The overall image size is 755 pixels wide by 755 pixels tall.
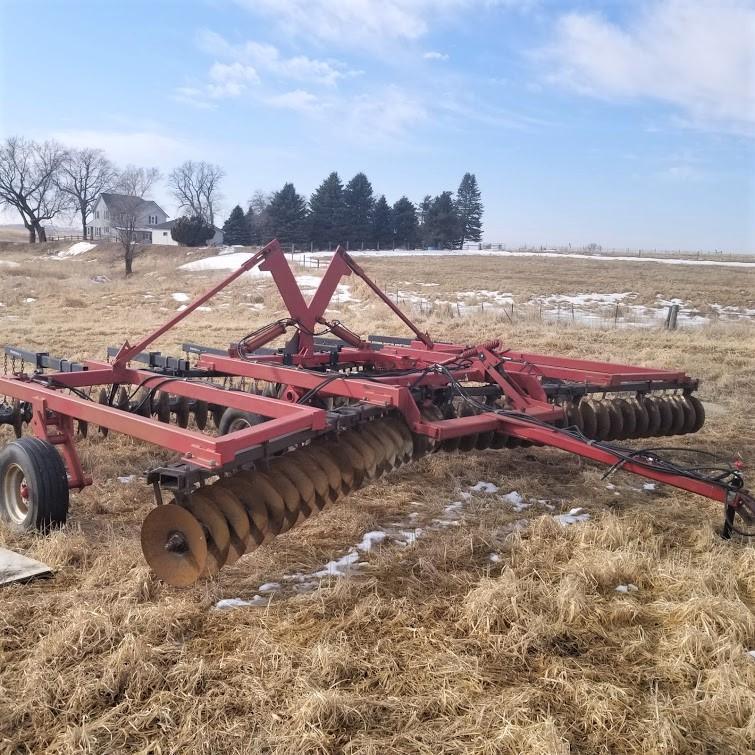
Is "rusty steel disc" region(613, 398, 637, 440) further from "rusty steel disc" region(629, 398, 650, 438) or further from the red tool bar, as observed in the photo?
the red tool bar

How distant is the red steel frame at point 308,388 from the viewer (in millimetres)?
3723

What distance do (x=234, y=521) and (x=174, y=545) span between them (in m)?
0.30

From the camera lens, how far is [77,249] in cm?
5356

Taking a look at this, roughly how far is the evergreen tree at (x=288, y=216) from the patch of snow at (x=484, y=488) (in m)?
54.4

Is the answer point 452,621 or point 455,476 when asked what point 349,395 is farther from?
point 452,621

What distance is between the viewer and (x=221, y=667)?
2.82 metres

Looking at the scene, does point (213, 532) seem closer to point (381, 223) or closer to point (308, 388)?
point (308, 388)

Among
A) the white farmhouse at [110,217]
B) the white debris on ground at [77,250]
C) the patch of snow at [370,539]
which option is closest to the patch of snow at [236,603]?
the patch of snow at [370,539]

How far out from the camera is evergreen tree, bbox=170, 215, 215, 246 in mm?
55219

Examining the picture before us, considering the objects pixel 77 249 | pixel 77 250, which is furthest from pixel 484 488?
pixel 77 249

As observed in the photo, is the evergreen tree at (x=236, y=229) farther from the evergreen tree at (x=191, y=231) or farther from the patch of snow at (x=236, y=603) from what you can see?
the patch of snow at (x=236, y=603)

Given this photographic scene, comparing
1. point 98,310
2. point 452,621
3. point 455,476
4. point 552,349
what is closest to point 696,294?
point 552,349

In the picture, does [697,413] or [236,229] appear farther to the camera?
[236,229]

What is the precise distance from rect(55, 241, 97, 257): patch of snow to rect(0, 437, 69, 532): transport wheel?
52113mm
